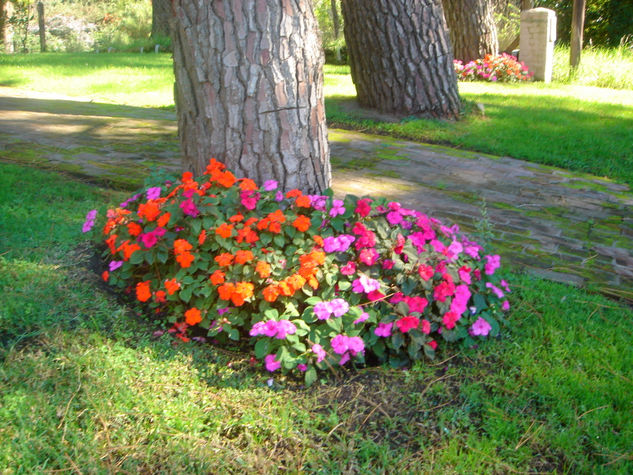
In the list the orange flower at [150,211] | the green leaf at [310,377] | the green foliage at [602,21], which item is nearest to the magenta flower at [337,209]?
the green leaf at [310,377]

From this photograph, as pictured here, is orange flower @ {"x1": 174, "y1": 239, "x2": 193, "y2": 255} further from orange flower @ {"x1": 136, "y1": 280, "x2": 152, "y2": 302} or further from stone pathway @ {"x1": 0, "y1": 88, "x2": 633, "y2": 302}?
stone pathway @ {"x1": 0, "y1": 88, "x2": 633, "y2": 302}

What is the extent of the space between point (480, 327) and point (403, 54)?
4710 mm

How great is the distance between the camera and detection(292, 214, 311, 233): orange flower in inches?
111

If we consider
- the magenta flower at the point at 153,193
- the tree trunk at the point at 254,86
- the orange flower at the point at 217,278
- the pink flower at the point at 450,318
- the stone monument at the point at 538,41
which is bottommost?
the pink flower at the point at 450,318

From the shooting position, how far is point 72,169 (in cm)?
506

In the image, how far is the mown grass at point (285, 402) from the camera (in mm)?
2158

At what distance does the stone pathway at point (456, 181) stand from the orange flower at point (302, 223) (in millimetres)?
1595

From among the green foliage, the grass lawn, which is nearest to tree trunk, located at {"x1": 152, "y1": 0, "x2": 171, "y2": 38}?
the grass lawn

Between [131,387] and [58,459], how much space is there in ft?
1.38

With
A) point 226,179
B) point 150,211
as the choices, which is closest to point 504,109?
point 226,179

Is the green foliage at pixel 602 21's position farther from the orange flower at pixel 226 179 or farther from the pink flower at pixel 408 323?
the pink flower at pixel 408 323

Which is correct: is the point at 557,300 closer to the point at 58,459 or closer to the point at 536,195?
the point at 536,195

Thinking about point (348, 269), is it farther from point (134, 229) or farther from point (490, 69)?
point (490, 69)

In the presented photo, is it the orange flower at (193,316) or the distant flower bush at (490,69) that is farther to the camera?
the distant flower bush at (490,69)
